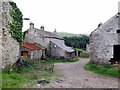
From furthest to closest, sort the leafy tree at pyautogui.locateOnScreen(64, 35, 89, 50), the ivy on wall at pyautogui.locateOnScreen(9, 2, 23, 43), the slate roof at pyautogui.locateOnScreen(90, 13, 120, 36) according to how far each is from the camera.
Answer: the leafy tree at pyautogui.locateOnScreen(64, 35, 89, 50) → the slate roof at pyautogui.locateOnScreen(90, 13, 120, 36) → the ivy on wall at pyautogui.locateOnScreen(9, 2, 23, 43)

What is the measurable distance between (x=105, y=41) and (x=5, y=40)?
11.2 metres

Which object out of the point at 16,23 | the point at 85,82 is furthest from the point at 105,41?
the point at 16,23

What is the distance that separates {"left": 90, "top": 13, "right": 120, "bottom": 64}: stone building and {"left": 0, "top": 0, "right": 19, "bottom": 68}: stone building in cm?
952

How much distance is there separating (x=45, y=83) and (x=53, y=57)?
24635 mm

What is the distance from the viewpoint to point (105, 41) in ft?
77.3

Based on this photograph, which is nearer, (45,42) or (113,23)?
(113,23)

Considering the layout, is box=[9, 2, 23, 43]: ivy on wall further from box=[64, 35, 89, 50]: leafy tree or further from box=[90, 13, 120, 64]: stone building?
box=[64, 35, 89, 50]: leafy tree

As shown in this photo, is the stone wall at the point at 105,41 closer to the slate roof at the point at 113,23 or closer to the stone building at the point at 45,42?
the slate roof at the point at 113,23

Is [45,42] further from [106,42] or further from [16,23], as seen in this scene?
[16,23]

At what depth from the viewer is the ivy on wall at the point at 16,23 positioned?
18.9m

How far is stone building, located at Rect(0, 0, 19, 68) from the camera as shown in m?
16.3

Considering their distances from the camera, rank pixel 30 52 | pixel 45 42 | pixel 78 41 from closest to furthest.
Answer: pixel 30 52, pixel 45 42, pixel 78 41

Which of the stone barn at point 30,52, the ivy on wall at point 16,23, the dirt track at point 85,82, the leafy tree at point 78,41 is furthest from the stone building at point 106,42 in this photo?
the leafy tree at point 78,41

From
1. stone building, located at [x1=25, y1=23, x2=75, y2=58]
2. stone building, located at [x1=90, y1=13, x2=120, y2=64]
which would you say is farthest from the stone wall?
stone building, located at [x1=25, y1=23, x2=75, y2=58]
